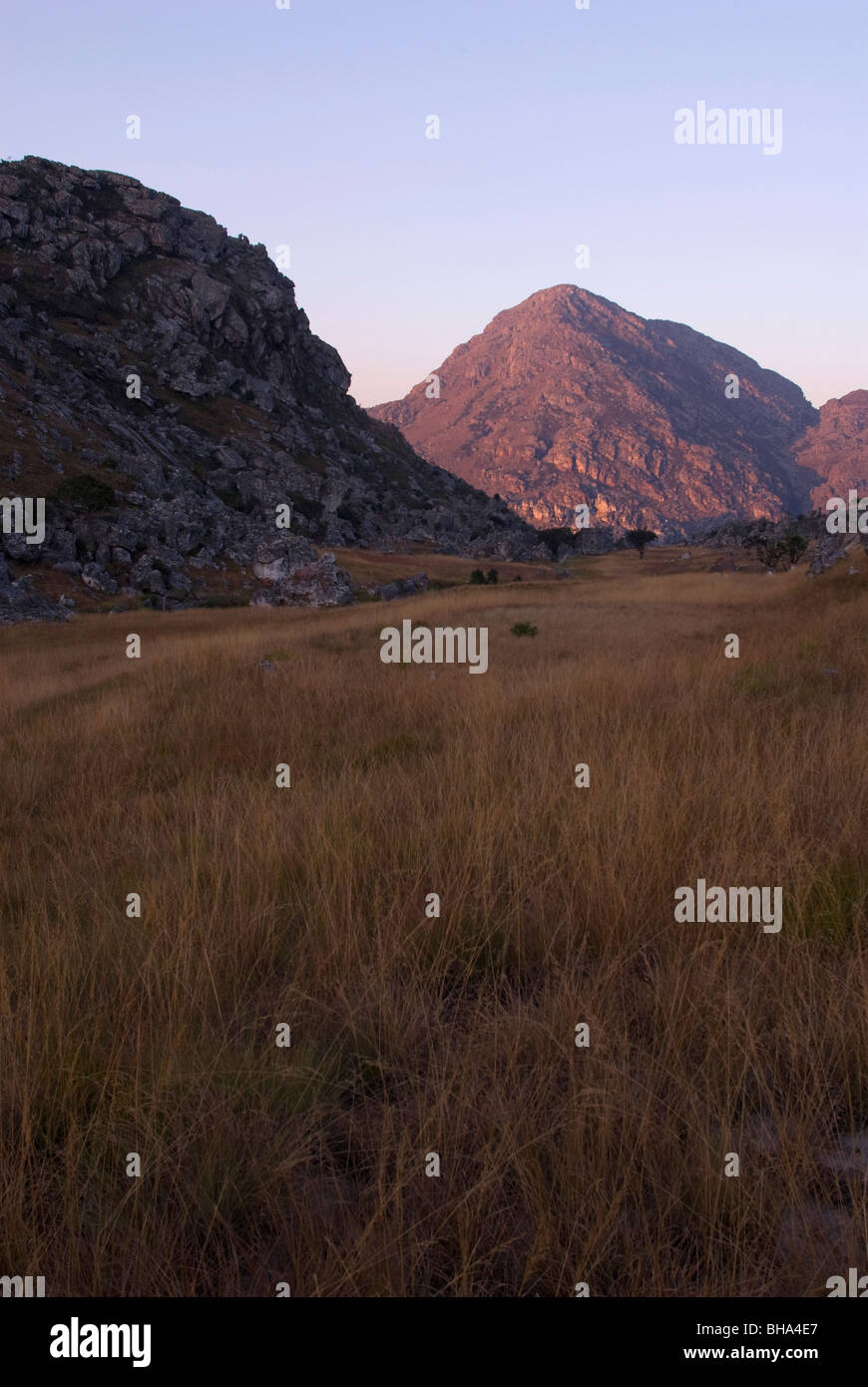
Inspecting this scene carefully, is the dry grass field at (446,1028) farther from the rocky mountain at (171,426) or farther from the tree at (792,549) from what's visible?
the tree at (792,549)

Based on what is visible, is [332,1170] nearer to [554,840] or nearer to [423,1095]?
[423,1095]

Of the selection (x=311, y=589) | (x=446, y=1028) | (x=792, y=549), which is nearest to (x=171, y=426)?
(x=311, y=589)

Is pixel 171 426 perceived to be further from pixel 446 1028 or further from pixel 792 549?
pixel 446 1028

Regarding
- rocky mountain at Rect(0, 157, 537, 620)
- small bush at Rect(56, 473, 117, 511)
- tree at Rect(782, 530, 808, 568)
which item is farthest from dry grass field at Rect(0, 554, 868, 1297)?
tree at Rect(782, 530, 808, 568)

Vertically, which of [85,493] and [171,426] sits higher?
[171,426]

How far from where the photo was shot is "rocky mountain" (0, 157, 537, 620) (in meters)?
47.2

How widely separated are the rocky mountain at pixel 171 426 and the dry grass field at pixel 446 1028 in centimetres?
3268

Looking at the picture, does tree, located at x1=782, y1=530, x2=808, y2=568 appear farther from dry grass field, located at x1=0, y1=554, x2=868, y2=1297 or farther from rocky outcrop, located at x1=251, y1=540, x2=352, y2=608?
dry grass field, located at x1=0, y1=554, x2=868, y2=1297

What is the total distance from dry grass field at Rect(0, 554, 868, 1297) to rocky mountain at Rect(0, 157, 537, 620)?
32.7 m

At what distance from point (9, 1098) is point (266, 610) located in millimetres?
33622

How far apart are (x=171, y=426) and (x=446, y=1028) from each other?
101 meters

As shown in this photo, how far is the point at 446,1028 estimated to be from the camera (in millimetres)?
2363

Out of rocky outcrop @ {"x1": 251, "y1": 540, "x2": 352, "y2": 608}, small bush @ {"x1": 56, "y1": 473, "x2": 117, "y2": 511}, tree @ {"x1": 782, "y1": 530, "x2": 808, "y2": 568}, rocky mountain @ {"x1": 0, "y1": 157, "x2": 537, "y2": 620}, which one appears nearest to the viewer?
rocky outcrop @ {"x1": 251, "y1": 540, "x2": 352, "y2": 608}

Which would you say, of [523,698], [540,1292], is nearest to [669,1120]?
[540,1292]
